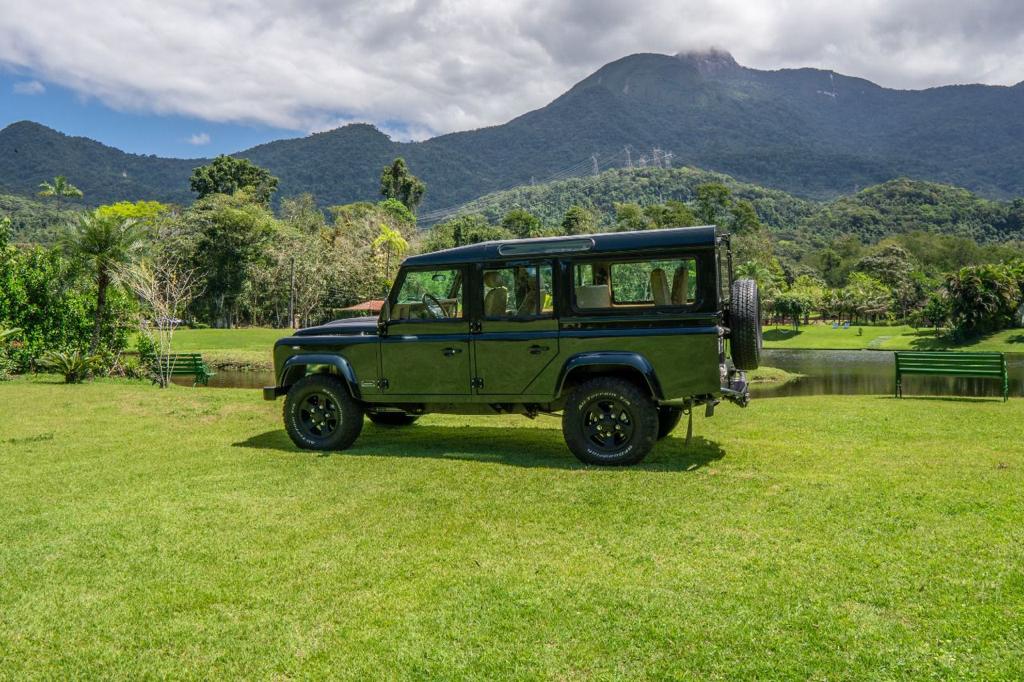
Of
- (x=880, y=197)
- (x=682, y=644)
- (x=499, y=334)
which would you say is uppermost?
(x=880, y=197)

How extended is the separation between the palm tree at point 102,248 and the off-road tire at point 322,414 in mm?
17672

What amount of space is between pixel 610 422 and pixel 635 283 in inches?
69.8

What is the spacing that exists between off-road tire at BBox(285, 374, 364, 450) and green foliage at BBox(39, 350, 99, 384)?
48.2ft

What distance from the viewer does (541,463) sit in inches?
351

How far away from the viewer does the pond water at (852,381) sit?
2550 cm

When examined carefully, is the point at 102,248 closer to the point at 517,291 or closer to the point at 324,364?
the point at 324,364

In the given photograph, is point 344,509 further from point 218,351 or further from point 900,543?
point 218,351

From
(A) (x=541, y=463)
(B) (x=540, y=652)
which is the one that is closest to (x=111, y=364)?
Answer: (A) (x=541, y=463)

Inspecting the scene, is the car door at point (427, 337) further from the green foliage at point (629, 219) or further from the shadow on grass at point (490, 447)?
the green foliage at point (629, 219)

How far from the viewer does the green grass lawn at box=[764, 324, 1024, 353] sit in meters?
53.3

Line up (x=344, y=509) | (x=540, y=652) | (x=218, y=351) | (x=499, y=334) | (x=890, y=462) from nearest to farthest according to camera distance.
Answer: (x=540, y=652)
(x=344, y=509)
(x=890, y=462)
(x=499, y=334)
(x=218, y=351)

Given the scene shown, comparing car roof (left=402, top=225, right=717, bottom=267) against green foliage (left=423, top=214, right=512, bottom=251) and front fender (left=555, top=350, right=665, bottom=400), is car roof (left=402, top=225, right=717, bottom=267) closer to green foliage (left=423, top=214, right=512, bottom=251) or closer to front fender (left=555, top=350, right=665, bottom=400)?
front fender (left=555, top=350, right=665, bottom=400)

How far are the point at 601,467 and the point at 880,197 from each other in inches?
7671

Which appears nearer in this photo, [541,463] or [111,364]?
[541,463]
